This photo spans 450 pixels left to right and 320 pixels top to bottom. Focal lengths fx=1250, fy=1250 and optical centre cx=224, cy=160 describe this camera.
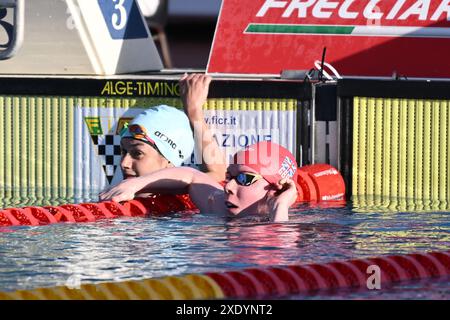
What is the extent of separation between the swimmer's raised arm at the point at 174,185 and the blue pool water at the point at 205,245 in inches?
5.4

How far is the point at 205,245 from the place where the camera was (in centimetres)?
625

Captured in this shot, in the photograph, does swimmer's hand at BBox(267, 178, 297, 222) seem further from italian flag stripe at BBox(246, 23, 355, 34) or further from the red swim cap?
italian flag stripe at BBox(246, 23, 355, 34)

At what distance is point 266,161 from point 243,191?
21 centimetres

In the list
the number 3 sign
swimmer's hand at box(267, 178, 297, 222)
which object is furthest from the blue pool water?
the number 3 sign

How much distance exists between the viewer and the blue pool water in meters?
5.43

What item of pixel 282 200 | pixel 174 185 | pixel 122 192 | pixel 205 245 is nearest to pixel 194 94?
pixel 174 185

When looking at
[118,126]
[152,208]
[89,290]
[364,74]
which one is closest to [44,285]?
[89,290]

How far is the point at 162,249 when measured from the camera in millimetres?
6137

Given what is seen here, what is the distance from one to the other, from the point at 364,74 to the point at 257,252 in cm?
297

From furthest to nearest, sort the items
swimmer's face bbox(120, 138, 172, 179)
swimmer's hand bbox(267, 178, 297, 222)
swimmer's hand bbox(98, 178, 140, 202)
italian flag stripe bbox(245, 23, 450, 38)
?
1. italian flag stripe bbox(245, 23, 450, 38)
2. swimmer's face bbox(120, 138, 172, 179)
3. swimmer's hand bbox(98, 178, 140, 202)
4. swimmer's hand bbox(267, 178, 297, 222)

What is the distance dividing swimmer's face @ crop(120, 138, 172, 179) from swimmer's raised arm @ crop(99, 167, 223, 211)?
0.91ft

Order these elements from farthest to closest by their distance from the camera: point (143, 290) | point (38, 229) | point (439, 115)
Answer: point (439, 115)
point (38, 229)
point (143, 290)

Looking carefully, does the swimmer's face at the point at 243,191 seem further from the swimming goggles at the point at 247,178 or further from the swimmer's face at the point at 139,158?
the swimmer's face at the point at 139,158

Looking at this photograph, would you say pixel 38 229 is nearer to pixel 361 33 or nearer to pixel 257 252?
pixel 257 252
